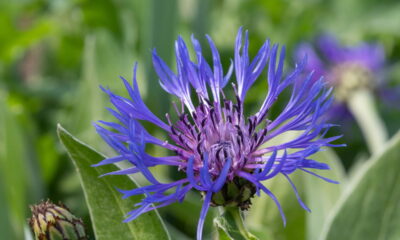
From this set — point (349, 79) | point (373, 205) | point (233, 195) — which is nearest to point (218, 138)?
point (233, 195)

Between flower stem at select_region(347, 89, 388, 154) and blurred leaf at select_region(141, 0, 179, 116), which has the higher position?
blurred leaf at select_region(141, 0, 179, 116)

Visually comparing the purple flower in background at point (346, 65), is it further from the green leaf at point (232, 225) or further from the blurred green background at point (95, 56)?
the green leaf at point (232, 225)

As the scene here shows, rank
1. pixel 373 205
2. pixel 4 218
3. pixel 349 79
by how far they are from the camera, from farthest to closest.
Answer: pixel 349 79 < pixel 4 218 < pixel 373 205

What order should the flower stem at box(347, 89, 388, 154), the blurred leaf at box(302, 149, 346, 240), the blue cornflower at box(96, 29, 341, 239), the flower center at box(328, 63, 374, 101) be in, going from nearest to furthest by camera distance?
the blue cornflower at box(96, 29, 341, 239)
the blurred leaf at box(302, 149, 346, 240)
the flower stem at box(347, 89, 388, 154)
the flower center at box(328, 63, 374, 101)

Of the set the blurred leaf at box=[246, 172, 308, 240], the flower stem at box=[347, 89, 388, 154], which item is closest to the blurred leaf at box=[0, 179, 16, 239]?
the blurred leaf at box=[246, 172, 308, 240]

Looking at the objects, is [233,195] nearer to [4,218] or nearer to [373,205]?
[373,205]

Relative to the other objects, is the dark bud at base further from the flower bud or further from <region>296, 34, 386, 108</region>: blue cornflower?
<region>296, 34, 386, 108</region>: blue cornflower

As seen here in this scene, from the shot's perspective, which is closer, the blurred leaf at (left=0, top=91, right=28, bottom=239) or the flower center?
the blurred leaf at (left=0, top=91, right=28, bottom=239)

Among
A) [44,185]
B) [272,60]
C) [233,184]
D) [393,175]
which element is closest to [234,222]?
[233,184]
